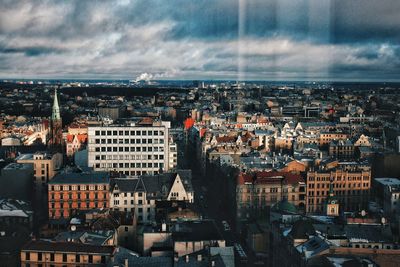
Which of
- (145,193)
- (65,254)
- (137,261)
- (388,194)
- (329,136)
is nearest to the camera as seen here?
(137,261)

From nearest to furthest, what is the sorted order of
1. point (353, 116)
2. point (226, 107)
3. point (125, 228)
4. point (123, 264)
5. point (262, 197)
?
1. point (123, 264)
2. point (125, 228)
3. point (262, 197)
4. point (353, 116)
5. point (226, 107)

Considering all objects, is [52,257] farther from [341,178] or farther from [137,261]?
[341,178]

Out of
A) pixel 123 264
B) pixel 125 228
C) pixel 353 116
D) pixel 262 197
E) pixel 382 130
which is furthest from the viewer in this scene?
pixel 353 116

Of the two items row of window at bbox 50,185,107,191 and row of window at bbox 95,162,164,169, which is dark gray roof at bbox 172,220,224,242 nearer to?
row of window at bbox 50,185,107,191

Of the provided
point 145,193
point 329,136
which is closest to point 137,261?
point 145,193

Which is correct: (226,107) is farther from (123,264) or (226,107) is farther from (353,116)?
(123,264)

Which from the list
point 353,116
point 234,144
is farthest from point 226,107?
point 234,144
